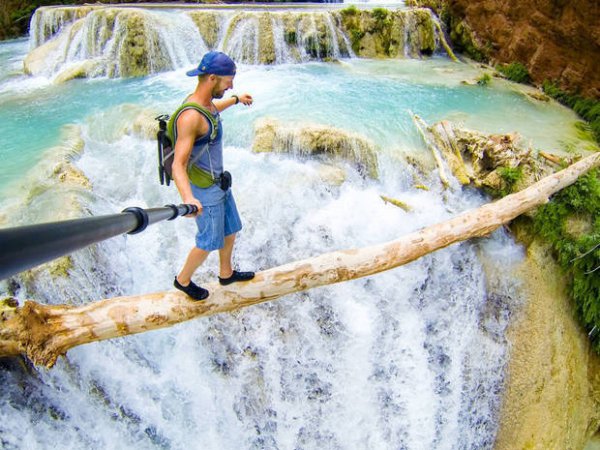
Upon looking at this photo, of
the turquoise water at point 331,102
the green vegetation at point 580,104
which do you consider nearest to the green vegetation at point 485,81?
the turquoise water at point 331,102

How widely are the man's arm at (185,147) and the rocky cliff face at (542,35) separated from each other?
399 inches

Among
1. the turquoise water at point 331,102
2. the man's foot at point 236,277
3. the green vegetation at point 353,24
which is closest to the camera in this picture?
the man's foot at point 236,277

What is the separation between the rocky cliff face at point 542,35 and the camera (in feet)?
30.9

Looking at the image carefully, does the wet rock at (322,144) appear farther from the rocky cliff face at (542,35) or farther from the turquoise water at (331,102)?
the rocky cliff face at (542,35)

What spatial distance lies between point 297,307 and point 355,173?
9.26ft

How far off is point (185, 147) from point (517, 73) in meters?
12.1

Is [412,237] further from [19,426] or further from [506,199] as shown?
[19,426]

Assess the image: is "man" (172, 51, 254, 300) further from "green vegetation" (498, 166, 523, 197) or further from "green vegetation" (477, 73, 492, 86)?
"green vegetation" (477, 73, 492, 86)

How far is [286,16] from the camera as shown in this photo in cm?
1279

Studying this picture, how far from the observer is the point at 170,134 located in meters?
2.58

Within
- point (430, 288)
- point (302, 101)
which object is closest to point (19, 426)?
point (430, 288)

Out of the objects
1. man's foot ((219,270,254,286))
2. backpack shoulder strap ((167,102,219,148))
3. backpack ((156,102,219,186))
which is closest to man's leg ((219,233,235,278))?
man's foot ((219,270,254,286))

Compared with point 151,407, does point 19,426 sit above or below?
above

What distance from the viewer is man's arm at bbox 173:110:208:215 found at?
2.49m
